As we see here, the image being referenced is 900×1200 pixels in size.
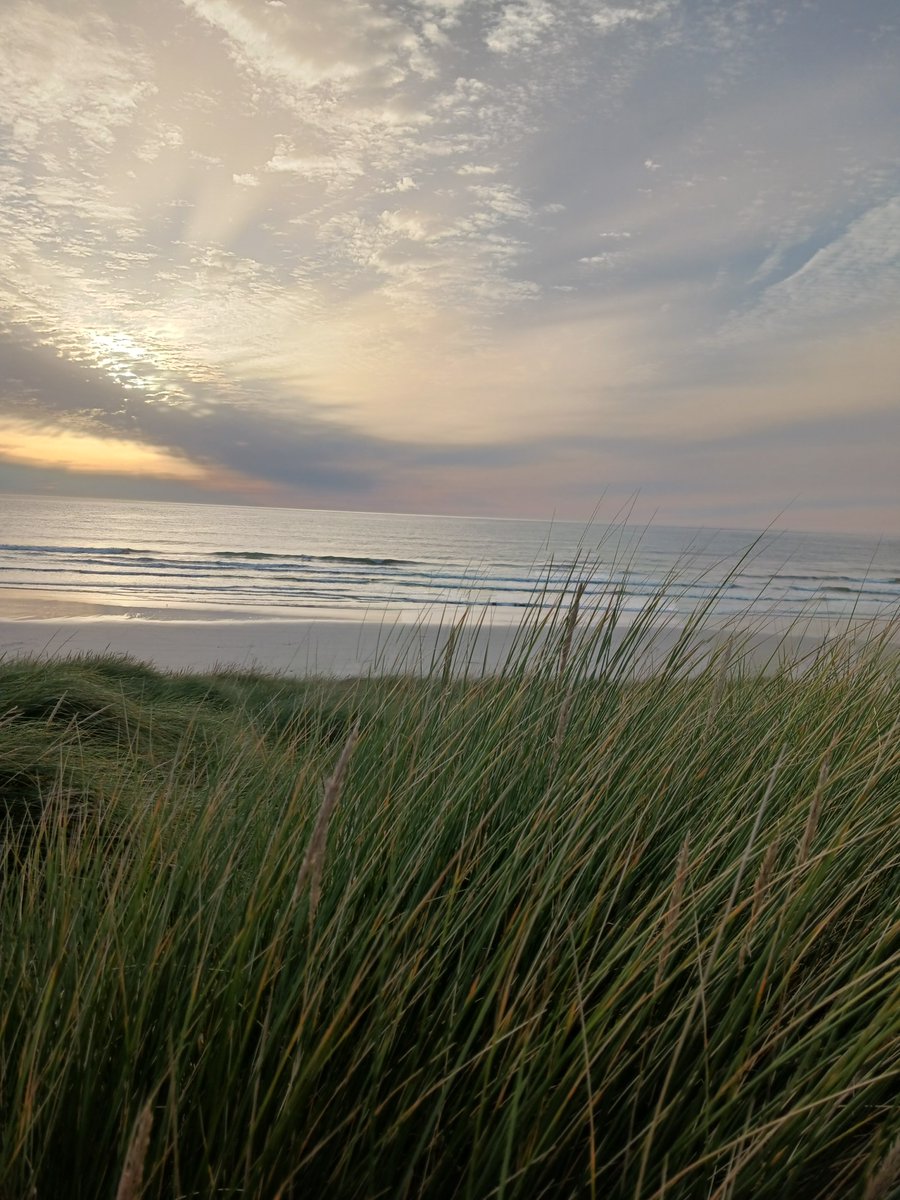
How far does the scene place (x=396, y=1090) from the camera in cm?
128

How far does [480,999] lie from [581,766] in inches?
25.3


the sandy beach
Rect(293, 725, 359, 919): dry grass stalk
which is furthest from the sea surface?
Rect(293, 725, 359, 919): dry grass stalk

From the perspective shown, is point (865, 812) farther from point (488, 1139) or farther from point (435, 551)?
point (435, 551)

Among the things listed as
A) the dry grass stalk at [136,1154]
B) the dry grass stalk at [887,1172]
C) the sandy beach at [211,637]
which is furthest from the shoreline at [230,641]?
the dry grass stalk at [136,1154]

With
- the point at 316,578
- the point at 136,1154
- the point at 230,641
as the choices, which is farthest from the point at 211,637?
the point at 136,1154

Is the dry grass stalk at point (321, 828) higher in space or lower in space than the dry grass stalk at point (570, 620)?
lower

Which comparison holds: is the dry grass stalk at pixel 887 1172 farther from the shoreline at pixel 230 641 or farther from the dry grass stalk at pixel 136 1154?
the shoreline at pixel 230 641

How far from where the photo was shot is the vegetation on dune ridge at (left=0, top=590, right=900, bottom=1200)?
122 centimetres

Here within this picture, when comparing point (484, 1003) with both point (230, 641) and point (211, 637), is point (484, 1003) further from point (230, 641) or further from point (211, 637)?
point (211, 637)

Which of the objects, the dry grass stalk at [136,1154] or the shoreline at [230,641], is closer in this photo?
the dry grass stalk at [136,1154]

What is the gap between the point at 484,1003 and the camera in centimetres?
134

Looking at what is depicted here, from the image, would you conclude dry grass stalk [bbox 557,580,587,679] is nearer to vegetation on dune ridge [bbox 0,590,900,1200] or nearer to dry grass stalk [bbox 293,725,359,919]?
vegetation on dune ridge [bbox 0,590,900,1200]

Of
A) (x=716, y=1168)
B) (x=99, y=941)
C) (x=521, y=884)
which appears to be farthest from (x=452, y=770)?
(x=716, y=1168)

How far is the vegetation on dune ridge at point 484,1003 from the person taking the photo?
3.99 feet
